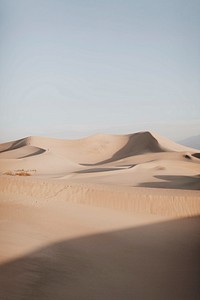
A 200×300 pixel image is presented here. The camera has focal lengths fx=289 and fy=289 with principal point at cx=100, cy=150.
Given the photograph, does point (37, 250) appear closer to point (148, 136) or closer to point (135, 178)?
point (135, 178)

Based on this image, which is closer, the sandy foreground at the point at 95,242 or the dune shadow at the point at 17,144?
the sandy foreground at the point at 95,242

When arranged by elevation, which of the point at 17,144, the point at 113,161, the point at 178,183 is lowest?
the point at 113,161

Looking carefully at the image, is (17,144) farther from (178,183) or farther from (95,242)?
(95,242)

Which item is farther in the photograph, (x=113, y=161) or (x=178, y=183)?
(x=113, y=161)

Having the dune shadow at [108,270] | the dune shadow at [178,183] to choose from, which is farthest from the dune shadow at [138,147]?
the dune shadow at [108,270]

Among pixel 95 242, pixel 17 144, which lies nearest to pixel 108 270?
pixel 95 242

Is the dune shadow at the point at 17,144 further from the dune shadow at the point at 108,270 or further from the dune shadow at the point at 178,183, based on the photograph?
the dune shadow at the point at 108,270

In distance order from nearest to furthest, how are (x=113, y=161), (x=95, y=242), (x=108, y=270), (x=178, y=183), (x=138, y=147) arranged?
(x=108, y=270) < (x=95, y=242) < (x=178, y=183) < (x=113, y=161) < (x=138, y=147)

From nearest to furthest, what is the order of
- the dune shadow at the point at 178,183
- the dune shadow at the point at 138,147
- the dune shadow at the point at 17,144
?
the dune shadow at the point at 178,183 → the dune shadow at the point at 138,147 → the dune shadow at the point at 17,144

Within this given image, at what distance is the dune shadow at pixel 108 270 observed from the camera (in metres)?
3.12

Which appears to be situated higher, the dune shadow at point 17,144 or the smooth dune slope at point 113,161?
the dune shadow at point 17,144

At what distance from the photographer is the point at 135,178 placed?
48.0 feet

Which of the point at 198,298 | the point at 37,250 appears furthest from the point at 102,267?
the point at 198,298

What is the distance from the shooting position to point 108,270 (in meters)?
3.72
